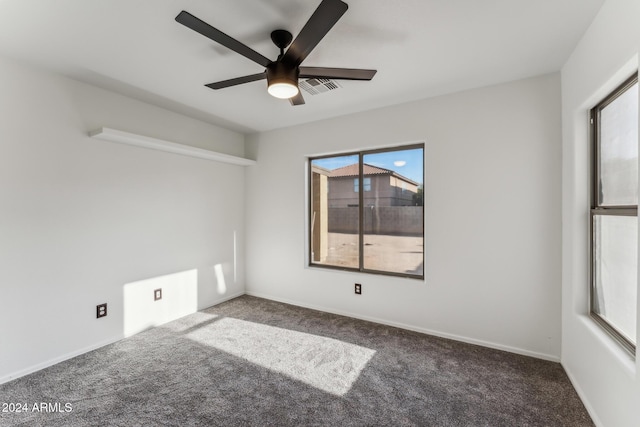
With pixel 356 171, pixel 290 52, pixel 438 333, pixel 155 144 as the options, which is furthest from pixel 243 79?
pixel 438 333

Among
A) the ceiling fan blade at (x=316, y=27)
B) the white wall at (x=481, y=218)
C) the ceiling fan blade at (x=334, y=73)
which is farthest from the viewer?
the white wall at (x=481, y=218)

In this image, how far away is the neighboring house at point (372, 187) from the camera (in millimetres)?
3272

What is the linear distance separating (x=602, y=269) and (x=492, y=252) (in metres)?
0.84

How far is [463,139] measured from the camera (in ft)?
9.25

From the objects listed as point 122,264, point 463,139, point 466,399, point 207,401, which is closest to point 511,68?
point 463,139

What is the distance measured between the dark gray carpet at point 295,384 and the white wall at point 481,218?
0.92 ft

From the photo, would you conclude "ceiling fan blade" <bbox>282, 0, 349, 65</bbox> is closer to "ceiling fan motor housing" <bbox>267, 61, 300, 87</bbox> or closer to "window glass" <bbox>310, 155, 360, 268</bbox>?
"ceiling fan motor housing" <bbox>267, 61, 300, 87</bbox>

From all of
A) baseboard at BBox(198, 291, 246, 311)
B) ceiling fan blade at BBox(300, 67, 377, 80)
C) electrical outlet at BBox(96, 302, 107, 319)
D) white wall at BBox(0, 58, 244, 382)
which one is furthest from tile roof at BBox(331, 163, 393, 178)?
electrical outlet at BBox(96, 302, 107, 319)

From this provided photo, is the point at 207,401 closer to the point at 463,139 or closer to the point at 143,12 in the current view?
the point at 143,12

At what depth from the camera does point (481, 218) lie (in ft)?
8.98

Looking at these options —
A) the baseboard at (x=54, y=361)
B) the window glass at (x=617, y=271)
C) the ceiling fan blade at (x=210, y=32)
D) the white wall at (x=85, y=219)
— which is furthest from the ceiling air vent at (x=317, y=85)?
the baseboard at (x=54, y=361)

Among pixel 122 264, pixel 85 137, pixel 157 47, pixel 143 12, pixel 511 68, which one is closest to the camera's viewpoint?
pixel 143 12

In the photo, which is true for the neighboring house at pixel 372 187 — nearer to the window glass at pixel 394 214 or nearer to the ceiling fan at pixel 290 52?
the window glass at pixel 394 214

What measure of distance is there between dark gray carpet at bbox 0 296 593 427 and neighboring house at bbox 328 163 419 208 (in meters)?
1.50
